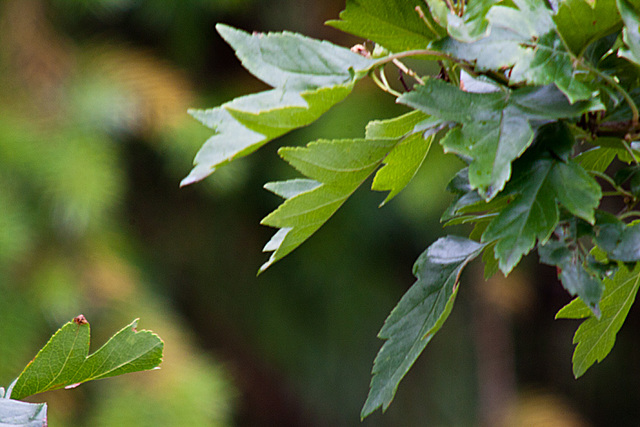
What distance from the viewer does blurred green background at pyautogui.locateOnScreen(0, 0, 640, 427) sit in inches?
37.2

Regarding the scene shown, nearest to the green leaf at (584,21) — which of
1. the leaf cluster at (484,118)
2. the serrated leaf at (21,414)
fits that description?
the leaf cluster at (484,118)

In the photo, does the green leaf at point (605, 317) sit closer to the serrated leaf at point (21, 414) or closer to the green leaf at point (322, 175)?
the green leaf at point (322, 175)

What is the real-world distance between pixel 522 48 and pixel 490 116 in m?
0.03

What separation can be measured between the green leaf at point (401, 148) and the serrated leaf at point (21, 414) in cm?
15

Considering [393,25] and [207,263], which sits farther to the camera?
[207,263]

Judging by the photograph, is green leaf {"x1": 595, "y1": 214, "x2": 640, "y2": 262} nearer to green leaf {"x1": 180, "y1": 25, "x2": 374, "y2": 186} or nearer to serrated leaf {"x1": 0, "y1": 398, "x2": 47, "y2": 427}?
green leaf {"x1": 180, "y1": 25, "x2": 374, "y2": 186}

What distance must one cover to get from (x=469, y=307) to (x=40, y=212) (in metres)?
0.83

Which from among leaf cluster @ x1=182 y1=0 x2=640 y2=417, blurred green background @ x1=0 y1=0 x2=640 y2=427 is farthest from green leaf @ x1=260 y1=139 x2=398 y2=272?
blurred green background @ x1=0 y1=0 x2=640 y2=427

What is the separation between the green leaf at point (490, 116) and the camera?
216 mm

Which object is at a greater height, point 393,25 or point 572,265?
point 393,25

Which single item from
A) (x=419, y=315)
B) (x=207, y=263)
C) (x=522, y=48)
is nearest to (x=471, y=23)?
(x=522, y=48)

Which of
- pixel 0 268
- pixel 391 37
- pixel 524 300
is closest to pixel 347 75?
pixel 391 37

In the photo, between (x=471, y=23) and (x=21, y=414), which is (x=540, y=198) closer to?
(x=471, y=23)

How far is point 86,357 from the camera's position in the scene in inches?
9.7
